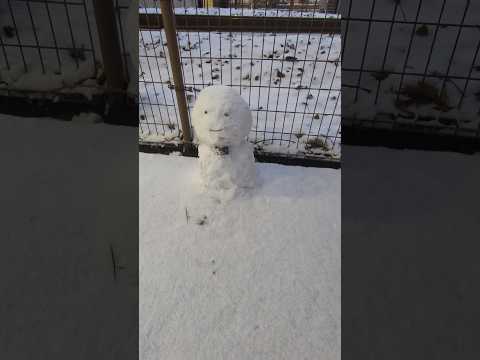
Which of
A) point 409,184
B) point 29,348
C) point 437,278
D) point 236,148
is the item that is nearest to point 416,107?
point 409,184

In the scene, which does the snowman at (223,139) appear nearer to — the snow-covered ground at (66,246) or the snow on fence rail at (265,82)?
the snow on fence rail at (265,82)

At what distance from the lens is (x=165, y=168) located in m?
1.19

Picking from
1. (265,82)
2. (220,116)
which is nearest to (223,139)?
(220,116)

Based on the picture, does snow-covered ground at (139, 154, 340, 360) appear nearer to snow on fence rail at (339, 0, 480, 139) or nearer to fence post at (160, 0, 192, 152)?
fence post at (160, 0, 192, 152)

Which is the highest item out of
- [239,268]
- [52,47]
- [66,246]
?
[52,47]

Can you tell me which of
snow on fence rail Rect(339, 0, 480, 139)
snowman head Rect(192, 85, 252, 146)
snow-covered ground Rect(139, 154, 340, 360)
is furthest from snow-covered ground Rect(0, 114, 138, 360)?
snow on fence rail Rect(339, 0, 480, 139)

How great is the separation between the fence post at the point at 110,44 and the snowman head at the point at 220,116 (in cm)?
31

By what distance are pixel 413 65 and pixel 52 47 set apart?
4.19ft

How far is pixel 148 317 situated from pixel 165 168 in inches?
23.6

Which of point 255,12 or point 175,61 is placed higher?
point 255,12

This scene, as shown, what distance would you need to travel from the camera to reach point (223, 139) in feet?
3.29

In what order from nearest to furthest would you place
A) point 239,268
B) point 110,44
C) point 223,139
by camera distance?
point 110,44, point 239,268, point 223,139

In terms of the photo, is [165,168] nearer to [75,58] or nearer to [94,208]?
[75,58]

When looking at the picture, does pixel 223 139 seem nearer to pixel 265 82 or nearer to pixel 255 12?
pixel 255 12
